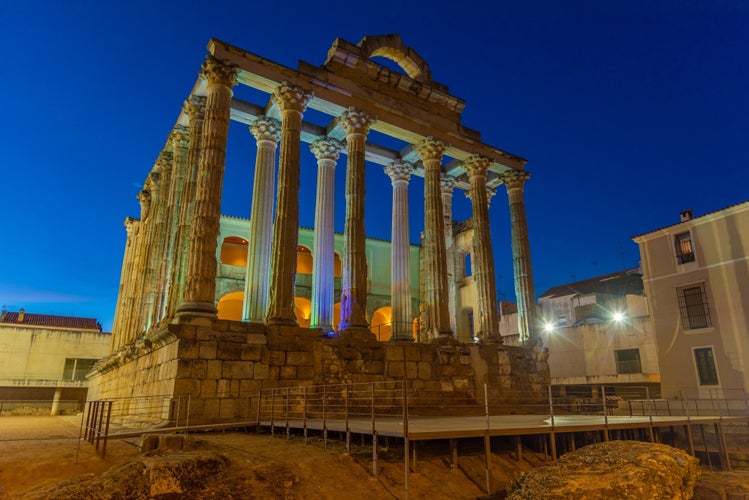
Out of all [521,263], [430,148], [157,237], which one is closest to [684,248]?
[521,263]

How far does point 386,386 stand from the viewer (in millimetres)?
15617

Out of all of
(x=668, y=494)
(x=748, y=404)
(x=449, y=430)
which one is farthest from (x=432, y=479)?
(x=748, y=404)

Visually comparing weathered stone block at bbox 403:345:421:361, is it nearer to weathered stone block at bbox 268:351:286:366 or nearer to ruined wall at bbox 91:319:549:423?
ruined wall at bbox 91:319:549:423

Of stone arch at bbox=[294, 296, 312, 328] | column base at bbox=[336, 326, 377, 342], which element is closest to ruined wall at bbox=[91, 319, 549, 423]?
column base at bbox=[336, 326, 377, 342]

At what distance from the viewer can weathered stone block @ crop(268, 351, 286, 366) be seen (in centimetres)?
1359

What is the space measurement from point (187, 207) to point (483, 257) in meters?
11.3

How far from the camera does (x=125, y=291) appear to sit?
25641 mm

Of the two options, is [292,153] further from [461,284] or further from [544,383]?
[461,284]

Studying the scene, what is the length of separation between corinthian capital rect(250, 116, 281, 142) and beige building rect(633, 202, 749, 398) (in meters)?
18.3

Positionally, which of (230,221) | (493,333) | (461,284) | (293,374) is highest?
(230,221)

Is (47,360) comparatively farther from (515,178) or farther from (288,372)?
(515,178)

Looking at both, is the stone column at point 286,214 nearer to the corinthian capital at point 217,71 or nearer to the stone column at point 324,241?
the corinthian capital at point 217,71

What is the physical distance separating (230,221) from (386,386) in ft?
47.9

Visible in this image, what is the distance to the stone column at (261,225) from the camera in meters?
16.1
